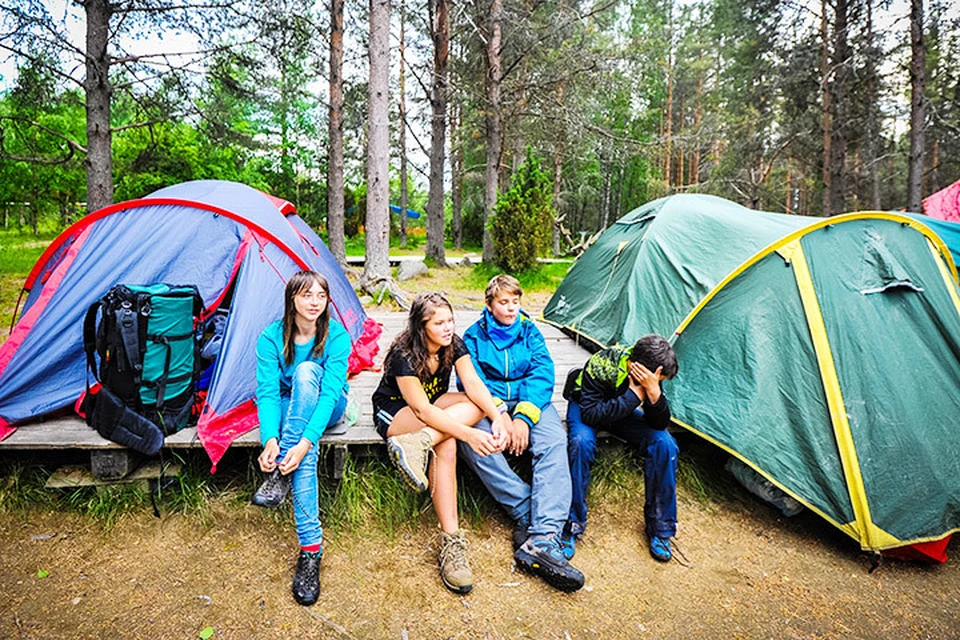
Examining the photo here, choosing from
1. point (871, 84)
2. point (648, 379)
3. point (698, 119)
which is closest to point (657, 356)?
point (648, 379)

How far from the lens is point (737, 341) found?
3186 millimetres

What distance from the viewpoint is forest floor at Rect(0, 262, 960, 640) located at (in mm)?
2146

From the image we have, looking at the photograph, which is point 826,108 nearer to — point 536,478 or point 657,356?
point 657,356

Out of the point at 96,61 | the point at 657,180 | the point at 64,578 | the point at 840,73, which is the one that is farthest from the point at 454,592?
the point at 657,180

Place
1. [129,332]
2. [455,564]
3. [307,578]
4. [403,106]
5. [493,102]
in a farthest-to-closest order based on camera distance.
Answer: [403,106]
[493,102]
[129,332]
[455,564]
[307,578]

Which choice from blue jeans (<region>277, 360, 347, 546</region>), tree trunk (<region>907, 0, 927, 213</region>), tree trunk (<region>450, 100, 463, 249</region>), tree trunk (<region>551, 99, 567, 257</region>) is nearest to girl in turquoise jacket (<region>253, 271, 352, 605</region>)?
blue jeans (<region>277, 360, 347, 546</region>)

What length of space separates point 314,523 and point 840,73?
48.4 ft

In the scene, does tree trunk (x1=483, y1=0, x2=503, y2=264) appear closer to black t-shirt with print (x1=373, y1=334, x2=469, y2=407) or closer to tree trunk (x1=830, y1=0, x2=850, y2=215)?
tree trunk (x1=830, y1=0, x2=850, y2=215)

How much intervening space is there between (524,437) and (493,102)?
1009 centimetres

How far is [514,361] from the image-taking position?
289 cm

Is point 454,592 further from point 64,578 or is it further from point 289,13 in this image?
point 289,13

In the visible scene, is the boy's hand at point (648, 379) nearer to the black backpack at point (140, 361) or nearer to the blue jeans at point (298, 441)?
the blue jeans at point (298, 441)

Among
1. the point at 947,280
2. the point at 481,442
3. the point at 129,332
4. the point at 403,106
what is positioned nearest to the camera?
the point at 129,332

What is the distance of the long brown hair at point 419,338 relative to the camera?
8.53 ft
